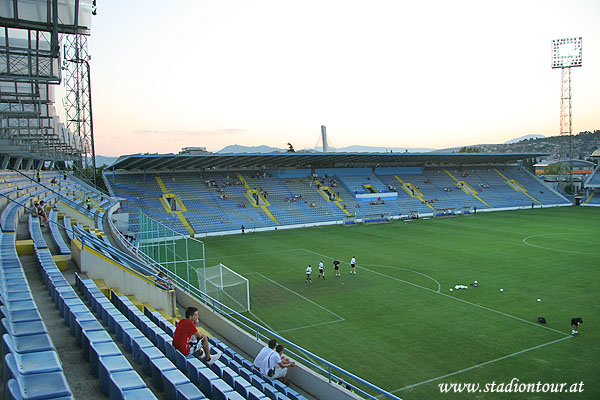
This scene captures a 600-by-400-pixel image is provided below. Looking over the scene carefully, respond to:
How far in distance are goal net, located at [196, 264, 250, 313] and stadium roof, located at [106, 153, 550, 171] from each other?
2620 centimetres

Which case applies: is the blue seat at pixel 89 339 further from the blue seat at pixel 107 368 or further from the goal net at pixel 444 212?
the goal net at pixel 444 212

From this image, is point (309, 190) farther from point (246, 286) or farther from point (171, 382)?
point (171, 382)

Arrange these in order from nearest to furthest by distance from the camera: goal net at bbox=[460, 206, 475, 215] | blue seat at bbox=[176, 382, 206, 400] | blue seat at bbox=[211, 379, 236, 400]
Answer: blue seat at bbox=[176, 382, 206, 400] → blue seat at bbox=[211, 379, 236, 400] → goal net at bbox=[460, 206, 475, 215]

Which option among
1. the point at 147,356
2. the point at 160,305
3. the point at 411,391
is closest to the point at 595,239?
the point at 411,391

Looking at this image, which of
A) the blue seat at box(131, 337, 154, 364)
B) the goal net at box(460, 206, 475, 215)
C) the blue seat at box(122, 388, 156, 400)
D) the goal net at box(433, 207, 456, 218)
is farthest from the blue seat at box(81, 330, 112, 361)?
the goal net at box(460, 206, 475, 215)

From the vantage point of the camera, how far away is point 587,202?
59.6 metres

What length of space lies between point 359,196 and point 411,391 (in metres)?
40.7

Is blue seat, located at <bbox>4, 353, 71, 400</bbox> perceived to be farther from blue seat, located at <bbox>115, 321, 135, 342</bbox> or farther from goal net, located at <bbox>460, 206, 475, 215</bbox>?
goal net, located at <bbox>460, 206, 475, 215</bbox>

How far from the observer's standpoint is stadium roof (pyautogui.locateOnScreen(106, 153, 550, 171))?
1665 inches

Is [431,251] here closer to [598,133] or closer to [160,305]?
→ [160,305]

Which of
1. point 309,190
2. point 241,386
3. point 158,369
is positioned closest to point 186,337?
point 241,386

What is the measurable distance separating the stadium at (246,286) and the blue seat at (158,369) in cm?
3

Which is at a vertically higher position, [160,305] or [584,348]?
[160,305]

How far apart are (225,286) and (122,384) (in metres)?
12.0
